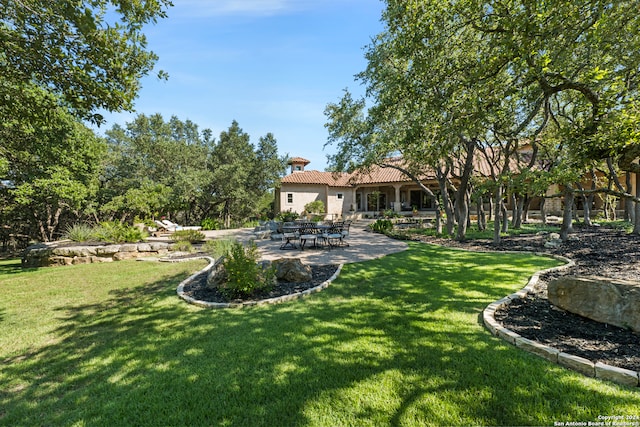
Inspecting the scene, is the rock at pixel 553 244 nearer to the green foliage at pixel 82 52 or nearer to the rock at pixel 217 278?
the rock at pixel 217 278

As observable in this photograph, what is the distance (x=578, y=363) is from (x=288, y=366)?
10.1ft

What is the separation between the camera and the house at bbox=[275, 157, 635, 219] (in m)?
26.7

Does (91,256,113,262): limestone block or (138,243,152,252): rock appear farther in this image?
(138,243,152,252): rock

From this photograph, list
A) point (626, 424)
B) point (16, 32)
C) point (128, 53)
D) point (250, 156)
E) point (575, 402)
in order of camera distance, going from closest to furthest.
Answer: point (626, 424) < point (575, 402) < point (16, 32) < point (128, 53) < point (250, 156)

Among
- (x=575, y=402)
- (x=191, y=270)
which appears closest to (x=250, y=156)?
(x=191, y=270)

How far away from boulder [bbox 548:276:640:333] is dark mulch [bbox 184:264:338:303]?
174 inches

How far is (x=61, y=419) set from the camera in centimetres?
248

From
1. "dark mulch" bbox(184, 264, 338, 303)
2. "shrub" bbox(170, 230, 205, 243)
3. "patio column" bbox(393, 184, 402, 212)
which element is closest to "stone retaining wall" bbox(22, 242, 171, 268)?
"shrub" bbox(170, 230, 205, 243)

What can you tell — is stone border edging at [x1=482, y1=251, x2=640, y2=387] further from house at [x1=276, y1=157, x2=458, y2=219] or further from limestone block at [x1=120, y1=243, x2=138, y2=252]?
house at [x1=276, y1=157, x2=458, y2=219]

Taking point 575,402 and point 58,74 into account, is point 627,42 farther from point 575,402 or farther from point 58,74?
point 58,74

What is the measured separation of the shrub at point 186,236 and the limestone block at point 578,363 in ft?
40.6

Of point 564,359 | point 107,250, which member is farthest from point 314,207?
point 564,359

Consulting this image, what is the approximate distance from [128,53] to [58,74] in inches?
43.9

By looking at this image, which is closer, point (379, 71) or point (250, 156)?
point (379, 71)
